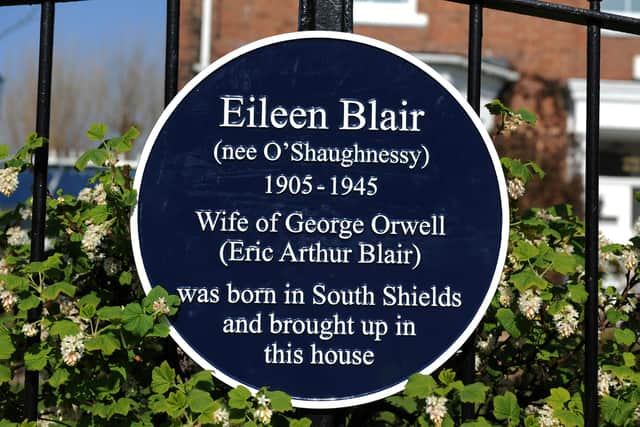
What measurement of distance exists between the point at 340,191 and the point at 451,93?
14.3 inches

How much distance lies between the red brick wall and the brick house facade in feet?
0.03

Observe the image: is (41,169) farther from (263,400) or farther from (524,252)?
(524,252)

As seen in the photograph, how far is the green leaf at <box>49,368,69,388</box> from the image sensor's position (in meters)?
2.19

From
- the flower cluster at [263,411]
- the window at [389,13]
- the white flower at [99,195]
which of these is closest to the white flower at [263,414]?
the flower cluster at [263,411]

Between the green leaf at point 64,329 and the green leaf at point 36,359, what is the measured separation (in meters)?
0.09

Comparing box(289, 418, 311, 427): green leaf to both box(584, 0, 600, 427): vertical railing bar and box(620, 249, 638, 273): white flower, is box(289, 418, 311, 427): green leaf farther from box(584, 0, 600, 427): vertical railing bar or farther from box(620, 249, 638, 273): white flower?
box(620, 249, 638, 273): white flower

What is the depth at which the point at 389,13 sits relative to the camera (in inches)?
395

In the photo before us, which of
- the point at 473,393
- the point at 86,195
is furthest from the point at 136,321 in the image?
the point at 473,393

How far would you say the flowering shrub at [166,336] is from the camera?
7.16 ft

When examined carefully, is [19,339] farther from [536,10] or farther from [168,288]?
[536,10]

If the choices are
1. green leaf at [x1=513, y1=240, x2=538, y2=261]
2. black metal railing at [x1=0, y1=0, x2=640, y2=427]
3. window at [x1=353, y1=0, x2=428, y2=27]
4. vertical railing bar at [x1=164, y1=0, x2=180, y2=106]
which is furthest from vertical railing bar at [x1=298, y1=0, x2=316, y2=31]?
window at [x1=353, y1=0, x2=428, y2=27]

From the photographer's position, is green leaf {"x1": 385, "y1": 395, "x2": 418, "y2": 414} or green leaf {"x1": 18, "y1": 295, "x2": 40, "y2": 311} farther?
green leaf {"x1": 385, "y1": 395, "x2": 418, "y2": 414}

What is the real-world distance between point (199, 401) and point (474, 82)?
1009 millimetres

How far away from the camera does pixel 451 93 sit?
2.33m
